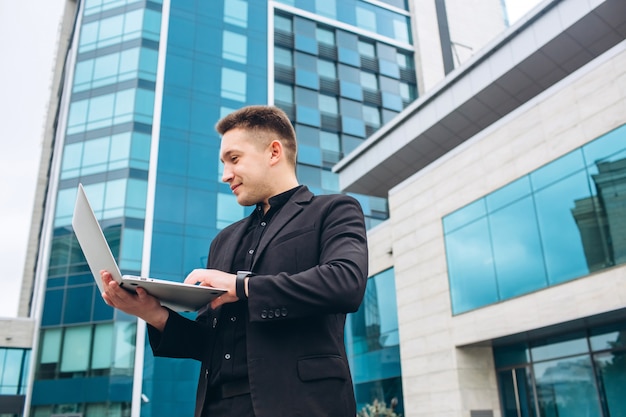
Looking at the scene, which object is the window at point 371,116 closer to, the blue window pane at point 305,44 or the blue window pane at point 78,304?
the blue window pane at point 305,44

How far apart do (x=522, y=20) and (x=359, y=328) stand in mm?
12208

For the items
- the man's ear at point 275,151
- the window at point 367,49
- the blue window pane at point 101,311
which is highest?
the window at point 367,49

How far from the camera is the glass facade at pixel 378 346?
65.9ft

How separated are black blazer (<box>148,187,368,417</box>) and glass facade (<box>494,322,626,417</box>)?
12820 mm

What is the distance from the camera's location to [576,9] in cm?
1582

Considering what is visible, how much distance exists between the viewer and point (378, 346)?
2102 cm

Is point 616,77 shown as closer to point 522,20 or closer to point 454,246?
point 522,20

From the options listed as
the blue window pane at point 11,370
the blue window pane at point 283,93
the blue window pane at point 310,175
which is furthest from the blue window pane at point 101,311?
the blue window pane at point 283,93

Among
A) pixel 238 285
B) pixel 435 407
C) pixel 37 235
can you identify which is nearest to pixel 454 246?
pixel 435 407

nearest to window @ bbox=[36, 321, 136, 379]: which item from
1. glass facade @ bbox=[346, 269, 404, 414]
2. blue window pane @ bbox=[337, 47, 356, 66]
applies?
glass facade @ bbox=[346, 269, 404, 414]

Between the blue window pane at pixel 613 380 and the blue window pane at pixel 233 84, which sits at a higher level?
the blue window pane at pixel 233 84

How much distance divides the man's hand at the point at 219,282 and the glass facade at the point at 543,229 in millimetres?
12088

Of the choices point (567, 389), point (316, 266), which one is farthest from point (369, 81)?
point (316, 266)

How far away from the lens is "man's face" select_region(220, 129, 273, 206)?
2.41 m
